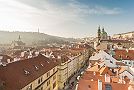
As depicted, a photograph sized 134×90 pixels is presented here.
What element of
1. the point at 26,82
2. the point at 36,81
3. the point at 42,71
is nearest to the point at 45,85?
the point at 42,71

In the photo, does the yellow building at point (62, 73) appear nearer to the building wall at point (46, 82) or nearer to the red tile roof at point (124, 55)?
the building wall at point (46, 82)

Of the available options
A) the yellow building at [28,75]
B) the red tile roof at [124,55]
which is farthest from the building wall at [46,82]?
the red tile roof at [124,55]

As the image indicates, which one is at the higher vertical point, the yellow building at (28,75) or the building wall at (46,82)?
the yellow building at (28,75)

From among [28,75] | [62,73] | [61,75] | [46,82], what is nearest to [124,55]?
[62,73]

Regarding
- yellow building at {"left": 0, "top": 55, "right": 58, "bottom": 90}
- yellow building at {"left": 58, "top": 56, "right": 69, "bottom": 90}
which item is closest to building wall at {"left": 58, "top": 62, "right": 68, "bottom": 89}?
yellow building at {"left": 58, "top": 56, "right": 69, "bottom": 90}

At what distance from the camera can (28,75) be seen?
3378 cm

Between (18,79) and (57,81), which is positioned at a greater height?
(18,79)

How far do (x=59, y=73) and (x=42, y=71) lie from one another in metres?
13.8

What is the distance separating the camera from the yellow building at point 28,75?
29.0 metres

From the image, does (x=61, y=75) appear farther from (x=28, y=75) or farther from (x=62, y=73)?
(x=28, y=75)

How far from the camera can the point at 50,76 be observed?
4503 cm

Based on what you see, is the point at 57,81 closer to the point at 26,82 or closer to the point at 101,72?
the point at 101,72

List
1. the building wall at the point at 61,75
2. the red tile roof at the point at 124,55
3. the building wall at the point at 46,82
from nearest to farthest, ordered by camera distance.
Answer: the building wall at the point at 46,82, the building wall at the point at 61,75, the red tile roof at the point at 124,55

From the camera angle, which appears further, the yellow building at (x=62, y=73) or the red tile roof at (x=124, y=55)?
the red tile roof at (x=124, y=55)
